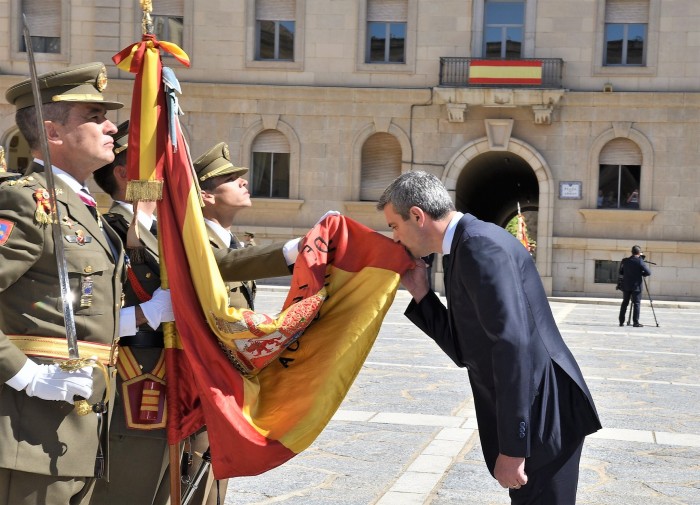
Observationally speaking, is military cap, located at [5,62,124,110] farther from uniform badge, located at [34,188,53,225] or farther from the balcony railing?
the balcony railing

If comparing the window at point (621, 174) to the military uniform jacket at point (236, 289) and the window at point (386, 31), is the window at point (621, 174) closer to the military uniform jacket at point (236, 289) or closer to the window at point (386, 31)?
the window at point (386, 31)

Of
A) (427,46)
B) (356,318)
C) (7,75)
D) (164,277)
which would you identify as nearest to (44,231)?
(164,277)

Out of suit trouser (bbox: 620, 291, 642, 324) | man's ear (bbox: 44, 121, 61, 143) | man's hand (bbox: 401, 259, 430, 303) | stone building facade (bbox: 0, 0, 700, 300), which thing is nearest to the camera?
man's ear (bbox: 44, 121, 61, 143)

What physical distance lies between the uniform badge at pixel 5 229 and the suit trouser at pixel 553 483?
216cm

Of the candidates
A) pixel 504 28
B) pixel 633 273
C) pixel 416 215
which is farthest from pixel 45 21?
pixel 416 215

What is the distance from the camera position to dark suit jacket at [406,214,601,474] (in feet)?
12.4

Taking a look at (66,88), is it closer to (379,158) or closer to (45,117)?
(45,117)

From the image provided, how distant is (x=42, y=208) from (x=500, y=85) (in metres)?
26.7

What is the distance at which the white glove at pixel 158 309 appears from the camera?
4.13 metres

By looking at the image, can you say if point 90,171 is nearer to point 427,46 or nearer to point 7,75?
point 427,46

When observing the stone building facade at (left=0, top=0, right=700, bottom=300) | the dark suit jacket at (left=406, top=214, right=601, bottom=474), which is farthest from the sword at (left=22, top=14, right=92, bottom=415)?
the stone building facade at (left=0, top=0, right=700, bottom=300)

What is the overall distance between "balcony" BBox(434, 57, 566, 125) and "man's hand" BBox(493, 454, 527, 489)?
2575 cm

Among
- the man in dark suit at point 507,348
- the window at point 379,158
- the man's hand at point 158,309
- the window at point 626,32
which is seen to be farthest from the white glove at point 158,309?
the window at point 626,32

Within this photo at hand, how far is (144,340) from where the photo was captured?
14.0 ft
